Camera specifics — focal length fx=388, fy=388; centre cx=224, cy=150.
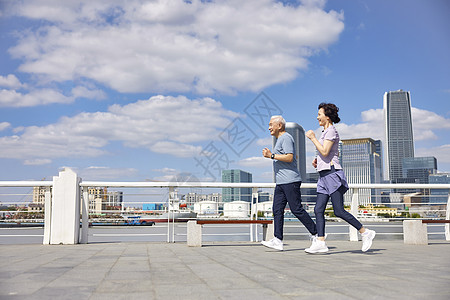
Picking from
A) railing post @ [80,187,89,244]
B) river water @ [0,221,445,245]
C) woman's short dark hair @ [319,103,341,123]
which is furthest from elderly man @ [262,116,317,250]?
railing post @ [80,187,89,244]

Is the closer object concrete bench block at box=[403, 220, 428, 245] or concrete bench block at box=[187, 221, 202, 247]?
concrete bench block at box=[187, 221, 202, 247]

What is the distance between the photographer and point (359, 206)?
7.40 m

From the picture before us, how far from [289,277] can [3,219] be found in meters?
5.59

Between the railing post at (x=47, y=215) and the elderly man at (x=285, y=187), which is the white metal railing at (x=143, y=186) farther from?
the elderly man at (x=285, y=187)

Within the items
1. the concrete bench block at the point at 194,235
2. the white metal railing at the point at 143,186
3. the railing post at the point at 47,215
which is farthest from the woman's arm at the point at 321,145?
the railing post at the point at 47,215

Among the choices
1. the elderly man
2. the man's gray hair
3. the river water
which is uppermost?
the man's gray hair

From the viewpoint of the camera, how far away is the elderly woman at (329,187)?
4770 mm

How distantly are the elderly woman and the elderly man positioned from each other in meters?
0.25

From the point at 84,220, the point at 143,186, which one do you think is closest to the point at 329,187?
the point at 143,186

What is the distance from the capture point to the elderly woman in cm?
477

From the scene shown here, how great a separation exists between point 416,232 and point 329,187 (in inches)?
104

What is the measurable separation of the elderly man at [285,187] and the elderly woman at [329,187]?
249 millimetres

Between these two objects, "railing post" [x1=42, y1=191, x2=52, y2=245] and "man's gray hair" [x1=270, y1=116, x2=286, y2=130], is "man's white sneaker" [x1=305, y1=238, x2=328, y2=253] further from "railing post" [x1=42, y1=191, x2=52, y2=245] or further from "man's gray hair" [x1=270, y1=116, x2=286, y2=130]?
"railing post" [x1=42, y1=191, x2=52, y2=245]

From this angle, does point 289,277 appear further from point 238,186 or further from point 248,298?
point 238,186
